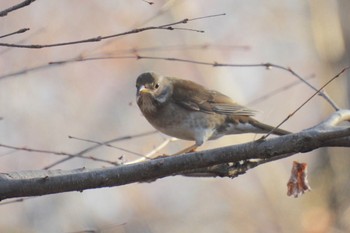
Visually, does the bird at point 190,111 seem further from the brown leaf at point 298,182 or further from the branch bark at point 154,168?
the branch bark at point 154,168

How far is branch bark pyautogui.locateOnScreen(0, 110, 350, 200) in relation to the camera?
3.02m

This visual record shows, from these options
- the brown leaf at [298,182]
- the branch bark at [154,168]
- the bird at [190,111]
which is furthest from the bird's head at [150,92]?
the branch bark at [154,168]

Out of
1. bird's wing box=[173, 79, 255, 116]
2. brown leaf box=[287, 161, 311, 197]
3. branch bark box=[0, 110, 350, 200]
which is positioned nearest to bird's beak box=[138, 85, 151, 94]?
bird's wing box=[173, 79, 255, 116]

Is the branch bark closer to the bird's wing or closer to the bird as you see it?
the bird

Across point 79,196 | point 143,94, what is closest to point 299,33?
point 79,196

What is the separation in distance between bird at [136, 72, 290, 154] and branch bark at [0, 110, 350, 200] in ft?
6.56

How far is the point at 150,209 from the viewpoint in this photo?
9.84 metres

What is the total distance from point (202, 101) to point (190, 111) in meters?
0.19

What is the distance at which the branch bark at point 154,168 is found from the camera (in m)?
3.02

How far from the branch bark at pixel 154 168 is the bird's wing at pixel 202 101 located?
229cm

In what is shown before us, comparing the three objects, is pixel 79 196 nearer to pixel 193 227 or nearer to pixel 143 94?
pixel 193 227

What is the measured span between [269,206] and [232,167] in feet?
19.2

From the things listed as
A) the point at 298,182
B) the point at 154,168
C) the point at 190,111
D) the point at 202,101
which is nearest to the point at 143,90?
the point at 190,111

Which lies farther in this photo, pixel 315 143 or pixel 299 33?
pixel 299 33
